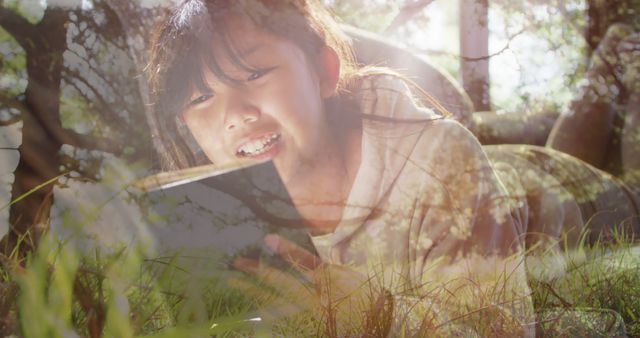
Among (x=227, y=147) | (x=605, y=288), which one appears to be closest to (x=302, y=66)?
(x=227, y=147)

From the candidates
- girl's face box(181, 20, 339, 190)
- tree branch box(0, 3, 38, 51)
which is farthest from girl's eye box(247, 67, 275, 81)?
tree branch box(0, 3, 38, 51)

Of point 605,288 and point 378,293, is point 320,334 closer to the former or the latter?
point 378,293

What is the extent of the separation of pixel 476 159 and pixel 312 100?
0.36 meters

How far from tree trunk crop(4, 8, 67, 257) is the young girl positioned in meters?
0.16

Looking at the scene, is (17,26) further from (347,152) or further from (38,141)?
(347,152)

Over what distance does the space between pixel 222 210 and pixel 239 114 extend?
0.56 ft

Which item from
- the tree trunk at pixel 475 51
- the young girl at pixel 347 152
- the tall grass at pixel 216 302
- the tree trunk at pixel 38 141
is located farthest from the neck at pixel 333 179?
the tree trunk at pixel 38 141

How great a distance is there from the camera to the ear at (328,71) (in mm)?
1420

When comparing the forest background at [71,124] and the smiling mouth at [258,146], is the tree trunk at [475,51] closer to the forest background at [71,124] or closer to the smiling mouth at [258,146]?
the smiling mouth at [258,146]

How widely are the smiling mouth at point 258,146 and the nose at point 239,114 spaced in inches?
1.5

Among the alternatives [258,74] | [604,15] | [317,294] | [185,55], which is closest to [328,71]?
[258,74]

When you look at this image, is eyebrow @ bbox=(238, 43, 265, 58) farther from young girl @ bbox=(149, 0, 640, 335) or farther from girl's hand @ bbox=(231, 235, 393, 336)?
girl's hand @ bbox=(231, 235, 393, 336)

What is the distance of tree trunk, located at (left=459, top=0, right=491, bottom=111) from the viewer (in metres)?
Answer: 1.56

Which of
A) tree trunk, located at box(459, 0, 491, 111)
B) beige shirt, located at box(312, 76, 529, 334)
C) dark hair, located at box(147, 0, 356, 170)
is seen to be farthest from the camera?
tree trunk, located at box(459, 0, 491, 111)
